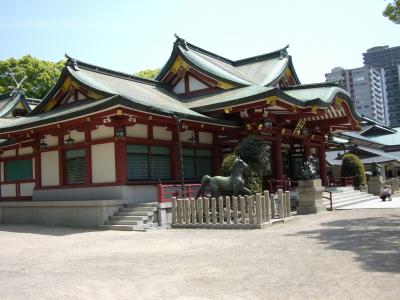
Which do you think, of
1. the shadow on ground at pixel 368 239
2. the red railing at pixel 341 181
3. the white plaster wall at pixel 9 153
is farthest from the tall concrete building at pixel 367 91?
the shadow on ground at pixel 368 239

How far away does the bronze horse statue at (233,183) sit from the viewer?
13828mm

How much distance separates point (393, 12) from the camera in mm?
12969

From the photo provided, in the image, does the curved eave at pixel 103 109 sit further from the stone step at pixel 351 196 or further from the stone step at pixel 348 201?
the stone step at pixel 351 196

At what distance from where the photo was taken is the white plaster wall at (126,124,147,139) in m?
16.0

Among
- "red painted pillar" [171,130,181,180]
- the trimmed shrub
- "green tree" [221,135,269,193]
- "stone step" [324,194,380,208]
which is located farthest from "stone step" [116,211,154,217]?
the trimmed shrub

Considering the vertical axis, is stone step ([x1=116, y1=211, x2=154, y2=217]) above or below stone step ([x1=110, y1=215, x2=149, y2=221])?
above

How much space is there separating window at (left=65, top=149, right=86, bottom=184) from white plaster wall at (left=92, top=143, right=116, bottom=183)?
0.83 metres

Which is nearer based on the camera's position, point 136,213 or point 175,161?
point 136,213

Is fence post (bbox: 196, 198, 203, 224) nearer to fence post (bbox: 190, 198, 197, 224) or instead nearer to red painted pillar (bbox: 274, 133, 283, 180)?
fence post (bbox: 190, 198, 197, 224)

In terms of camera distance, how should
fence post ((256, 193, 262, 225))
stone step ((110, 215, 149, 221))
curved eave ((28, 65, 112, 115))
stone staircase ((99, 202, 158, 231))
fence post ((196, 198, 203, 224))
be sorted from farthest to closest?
curved eave ((28, 65, 112, 115)) → stone step ((110, 215, 149, 221)) → stone staircase ((99, 202, 158, 231)) → fence post ((196, 198, 203, 224)) → fence post ((256, 193, 262, 225))

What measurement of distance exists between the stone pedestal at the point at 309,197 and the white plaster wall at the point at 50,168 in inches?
395

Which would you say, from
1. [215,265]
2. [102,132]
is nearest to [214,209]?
[215,265]

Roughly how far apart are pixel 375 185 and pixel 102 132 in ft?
57.3

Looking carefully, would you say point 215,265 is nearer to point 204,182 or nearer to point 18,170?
A: point 204,182
